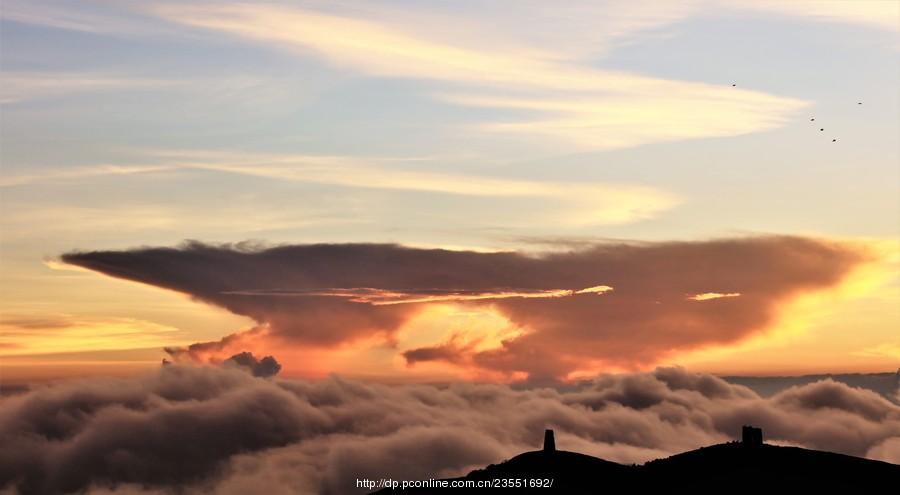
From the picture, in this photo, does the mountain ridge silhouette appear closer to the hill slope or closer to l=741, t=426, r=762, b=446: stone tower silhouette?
the hill slope

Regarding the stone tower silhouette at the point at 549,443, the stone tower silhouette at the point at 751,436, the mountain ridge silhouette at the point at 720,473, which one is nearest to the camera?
the mountain ridge silhouette at the point at 720,473

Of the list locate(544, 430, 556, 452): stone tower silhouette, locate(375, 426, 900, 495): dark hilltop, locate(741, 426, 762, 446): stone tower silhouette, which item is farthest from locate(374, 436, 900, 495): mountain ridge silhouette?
locate(544, 430, 556, 452): stone tower silhouette

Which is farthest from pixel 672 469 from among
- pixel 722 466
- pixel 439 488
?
pixel 439 488

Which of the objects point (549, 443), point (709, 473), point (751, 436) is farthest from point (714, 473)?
point (549, 443)

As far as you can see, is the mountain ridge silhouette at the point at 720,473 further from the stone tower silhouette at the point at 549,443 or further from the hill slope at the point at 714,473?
the stone tower silhouette at the point at 549,443

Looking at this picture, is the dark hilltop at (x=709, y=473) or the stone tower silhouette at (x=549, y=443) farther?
the stone tower silhouette at (x=549, y=443)

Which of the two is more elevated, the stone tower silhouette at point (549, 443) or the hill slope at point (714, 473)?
the stone tower silhouette at point (549, 443)

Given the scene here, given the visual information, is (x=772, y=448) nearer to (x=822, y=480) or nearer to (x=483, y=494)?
(x=822, y=480)

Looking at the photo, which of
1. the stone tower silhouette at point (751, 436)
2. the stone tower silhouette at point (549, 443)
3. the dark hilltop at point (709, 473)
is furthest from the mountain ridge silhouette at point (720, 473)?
the stone tower silhouette at point (549, 443)

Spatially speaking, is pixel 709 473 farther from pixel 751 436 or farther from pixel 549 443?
pixel 549 443

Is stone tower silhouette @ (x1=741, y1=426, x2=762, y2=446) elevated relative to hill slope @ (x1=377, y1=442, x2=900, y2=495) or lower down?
elevated

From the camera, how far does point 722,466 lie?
113 metres

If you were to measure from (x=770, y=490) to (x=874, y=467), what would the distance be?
38.4 ft

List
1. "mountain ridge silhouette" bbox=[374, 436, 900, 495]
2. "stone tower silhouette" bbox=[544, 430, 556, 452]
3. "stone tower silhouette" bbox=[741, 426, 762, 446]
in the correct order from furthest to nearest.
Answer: "stone tower silhouette" bbox=[544, 430, 556, 452] → "stone tower silhouette" bbox=[741, 426, 762, 446] → "mountain ridge silhouette" bbox=[374, 436, 900, 495]
